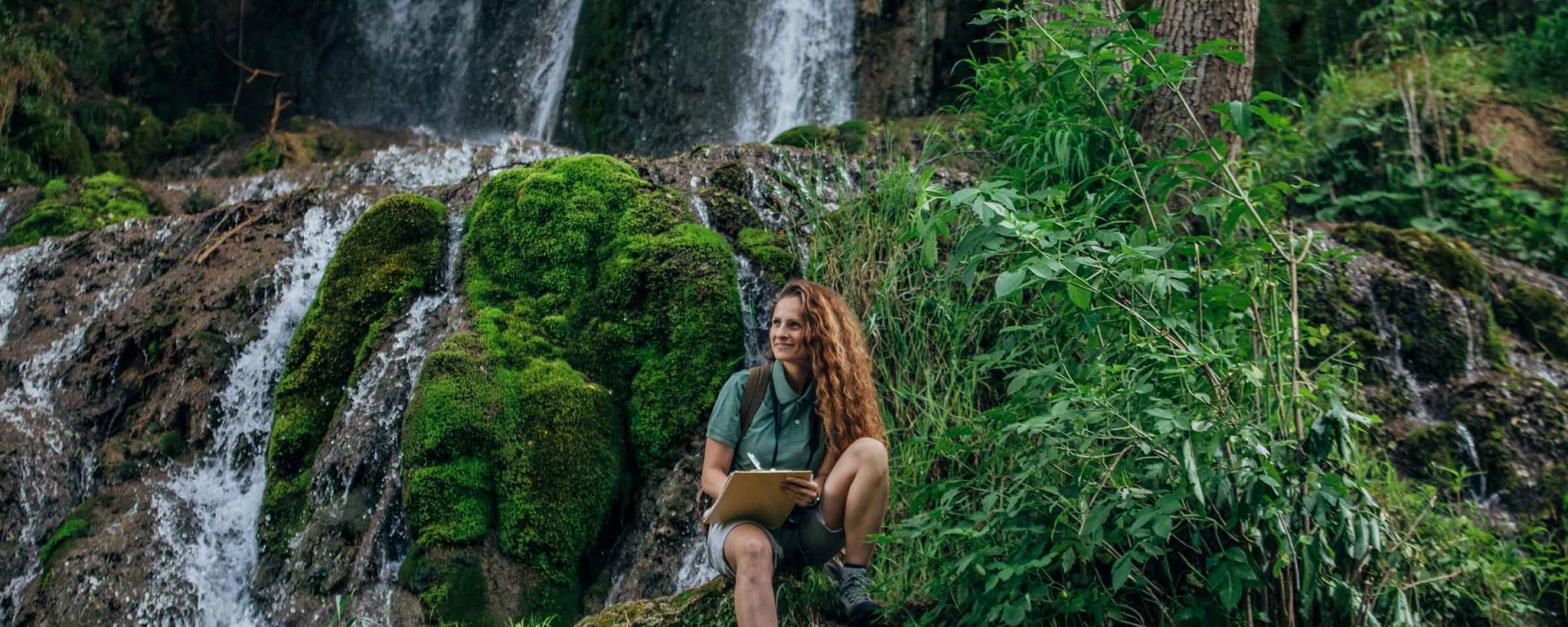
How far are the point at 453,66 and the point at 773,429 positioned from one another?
9687mm

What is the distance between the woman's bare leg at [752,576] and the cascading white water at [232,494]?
2531 millimetres

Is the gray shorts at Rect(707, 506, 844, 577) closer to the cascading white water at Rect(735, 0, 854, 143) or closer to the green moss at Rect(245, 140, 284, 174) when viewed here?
the cascading white water at Rect(735, 0, 854, 143)

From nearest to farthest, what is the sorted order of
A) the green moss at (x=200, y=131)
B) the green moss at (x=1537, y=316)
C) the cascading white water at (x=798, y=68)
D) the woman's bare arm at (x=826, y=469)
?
the woman's bare arm at (x=826, y=469) → the green moss at (x=1537, y=316) → the cascading white water at (x=798, y=68) → the green moss at (x=200, y=131)

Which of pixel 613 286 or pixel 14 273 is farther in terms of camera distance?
pixel 14 273

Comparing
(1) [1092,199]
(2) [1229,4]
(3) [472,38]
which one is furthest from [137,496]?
(3) [472,38]

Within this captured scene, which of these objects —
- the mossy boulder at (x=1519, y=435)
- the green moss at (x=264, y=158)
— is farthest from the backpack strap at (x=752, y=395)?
the green moss at (x=264, y=158)

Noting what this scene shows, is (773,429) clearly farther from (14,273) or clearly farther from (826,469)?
(14,273)

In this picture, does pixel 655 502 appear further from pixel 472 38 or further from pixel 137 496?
pixel 472 38

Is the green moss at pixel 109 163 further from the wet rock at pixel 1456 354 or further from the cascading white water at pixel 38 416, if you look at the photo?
the wet rock at pixel 1456 354

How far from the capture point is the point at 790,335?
3992mm

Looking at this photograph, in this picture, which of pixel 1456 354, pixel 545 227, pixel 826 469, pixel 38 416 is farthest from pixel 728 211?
pixel 1456 354

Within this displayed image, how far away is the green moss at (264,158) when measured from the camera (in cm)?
1086

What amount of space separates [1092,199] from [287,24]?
10509mm

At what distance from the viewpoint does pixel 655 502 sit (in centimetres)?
516
